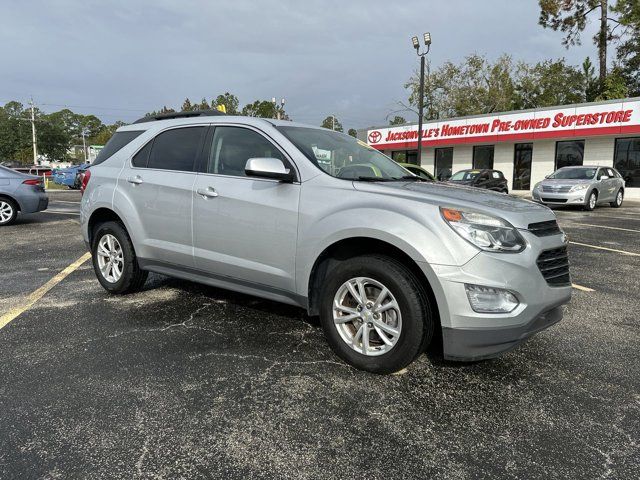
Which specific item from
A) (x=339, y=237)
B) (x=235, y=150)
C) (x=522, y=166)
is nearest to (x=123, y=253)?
(x=235, y=150)

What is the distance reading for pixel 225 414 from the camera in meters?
2.70

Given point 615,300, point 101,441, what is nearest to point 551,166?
point 615,300

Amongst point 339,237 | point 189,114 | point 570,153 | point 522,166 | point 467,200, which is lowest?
point 339,237

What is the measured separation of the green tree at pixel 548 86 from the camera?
44.2 m

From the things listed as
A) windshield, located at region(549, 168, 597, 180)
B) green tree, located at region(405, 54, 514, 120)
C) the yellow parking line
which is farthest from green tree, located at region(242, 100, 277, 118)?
the yellow parking line

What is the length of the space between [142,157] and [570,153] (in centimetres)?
2462

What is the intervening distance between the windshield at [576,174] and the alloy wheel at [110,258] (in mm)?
15958

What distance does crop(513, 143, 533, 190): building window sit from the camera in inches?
1024

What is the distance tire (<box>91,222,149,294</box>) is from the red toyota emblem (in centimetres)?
2931

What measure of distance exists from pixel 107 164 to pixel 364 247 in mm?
3154

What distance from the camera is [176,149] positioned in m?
4.50

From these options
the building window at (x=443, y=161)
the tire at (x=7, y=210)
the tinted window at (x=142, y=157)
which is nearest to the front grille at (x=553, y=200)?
the building window at (x=443, y=161)

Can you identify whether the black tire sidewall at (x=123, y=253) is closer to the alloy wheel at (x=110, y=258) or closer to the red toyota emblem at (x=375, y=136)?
the alloy wheel at (x=110, y=258)

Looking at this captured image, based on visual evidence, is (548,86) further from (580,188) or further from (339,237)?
(339,237)
